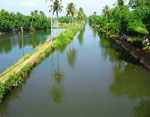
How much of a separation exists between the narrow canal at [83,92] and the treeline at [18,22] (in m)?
52.0

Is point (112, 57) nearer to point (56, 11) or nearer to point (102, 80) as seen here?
point (102, 80)

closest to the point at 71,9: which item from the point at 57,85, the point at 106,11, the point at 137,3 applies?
the point at 106,11

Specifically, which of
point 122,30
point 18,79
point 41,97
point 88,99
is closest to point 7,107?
point 41,97

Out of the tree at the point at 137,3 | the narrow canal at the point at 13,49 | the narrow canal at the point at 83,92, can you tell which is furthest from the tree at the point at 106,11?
the narrow canal at the point at 83,92

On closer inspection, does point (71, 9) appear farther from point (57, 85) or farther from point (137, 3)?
point (57, 85)

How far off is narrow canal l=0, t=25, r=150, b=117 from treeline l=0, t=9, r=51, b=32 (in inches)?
2047

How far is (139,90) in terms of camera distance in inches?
724

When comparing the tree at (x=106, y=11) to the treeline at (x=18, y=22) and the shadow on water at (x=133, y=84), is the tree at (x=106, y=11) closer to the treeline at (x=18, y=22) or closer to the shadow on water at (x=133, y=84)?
the treeline at (x=18, y=22)

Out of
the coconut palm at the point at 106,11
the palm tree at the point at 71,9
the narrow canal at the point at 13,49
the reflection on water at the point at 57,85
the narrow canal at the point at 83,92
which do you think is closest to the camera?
the narrow canal at the point at 83,92

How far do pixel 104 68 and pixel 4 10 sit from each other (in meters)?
→ 64.3

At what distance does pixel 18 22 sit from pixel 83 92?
6963 cm

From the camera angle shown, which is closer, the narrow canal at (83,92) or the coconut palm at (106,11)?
the narrow canal at (83,92)

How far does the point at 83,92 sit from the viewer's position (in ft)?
58.7

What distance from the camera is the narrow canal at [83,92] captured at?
1459 centimetres
